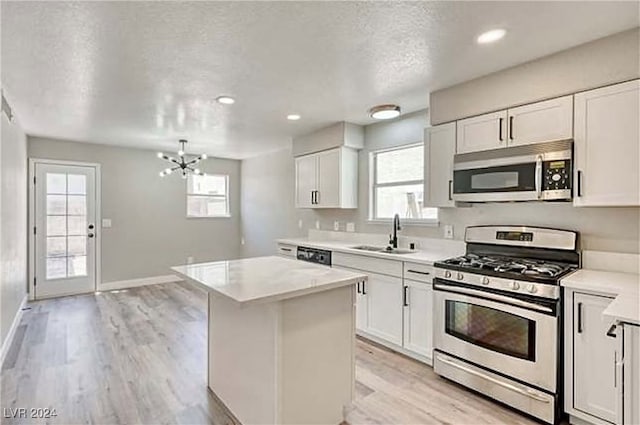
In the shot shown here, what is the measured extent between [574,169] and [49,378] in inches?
163

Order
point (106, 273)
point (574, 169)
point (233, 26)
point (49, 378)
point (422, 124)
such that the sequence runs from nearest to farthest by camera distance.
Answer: point (233, 26) < point (574, 169) < point (49, 378) < point (422, 124) < point (106, 273)

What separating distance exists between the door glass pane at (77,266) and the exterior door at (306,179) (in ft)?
11.5

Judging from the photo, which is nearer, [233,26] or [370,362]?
[233,26]

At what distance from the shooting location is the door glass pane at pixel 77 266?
5391 millimetres

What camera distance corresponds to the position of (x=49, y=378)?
9.07ft

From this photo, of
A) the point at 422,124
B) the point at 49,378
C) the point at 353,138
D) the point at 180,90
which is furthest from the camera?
the point at 353,138

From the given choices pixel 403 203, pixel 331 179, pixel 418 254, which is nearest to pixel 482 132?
pixel 418 254

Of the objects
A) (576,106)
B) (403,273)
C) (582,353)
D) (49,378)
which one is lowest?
(49,378)

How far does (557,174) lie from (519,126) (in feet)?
1.49

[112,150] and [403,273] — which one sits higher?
[112,150]

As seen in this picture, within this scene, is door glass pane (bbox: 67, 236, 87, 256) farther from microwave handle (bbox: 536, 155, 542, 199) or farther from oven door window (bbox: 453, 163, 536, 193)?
microwave handle (bbox: 536, 155, 542, 199)

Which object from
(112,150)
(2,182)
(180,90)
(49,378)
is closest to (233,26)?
(180,90)

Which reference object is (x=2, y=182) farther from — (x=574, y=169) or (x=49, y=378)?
(x=574, y=169)

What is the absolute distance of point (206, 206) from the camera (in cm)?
686
